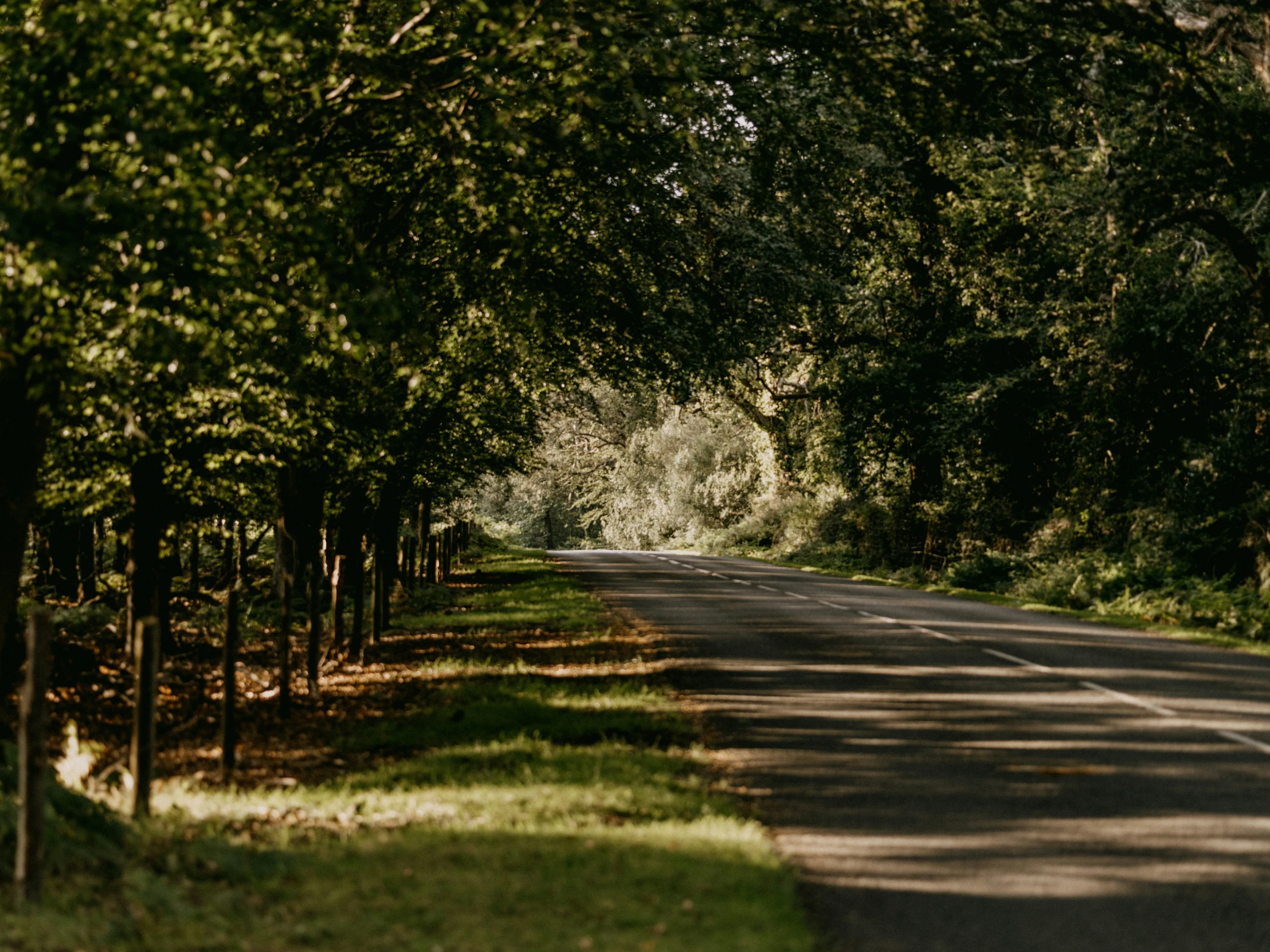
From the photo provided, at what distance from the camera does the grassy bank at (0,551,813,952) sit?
6.09 meters

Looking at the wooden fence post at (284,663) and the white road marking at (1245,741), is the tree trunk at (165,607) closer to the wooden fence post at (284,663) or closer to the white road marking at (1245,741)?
the wooden fence post at (284,663)

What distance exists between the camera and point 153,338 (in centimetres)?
804

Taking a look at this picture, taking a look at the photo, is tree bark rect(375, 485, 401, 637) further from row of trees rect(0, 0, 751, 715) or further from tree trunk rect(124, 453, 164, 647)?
tree trunk rect(124, 453, 164, 647)

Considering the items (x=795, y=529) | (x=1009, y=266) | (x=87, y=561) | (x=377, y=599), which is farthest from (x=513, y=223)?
(x=795, y=529)

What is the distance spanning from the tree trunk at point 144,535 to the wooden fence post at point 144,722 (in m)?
6.17

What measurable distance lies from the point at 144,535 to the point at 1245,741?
11492mm

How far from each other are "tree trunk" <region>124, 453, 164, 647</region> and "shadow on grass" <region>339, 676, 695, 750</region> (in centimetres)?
352

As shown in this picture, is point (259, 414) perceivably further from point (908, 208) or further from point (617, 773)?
point (908, 208)

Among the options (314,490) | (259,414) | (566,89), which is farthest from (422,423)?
(566,89)

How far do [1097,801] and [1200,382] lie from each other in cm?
2144

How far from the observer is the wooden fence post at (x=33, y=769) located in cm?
646

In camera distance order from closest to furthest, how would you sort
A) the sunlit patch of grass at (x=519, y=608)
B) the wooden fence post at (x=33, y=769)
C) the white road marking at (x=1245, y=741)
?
the wooden fence post at (x=33, y=769) → the white road marking at (x=1245, y=741) → the sunlit patch of grass at (x=519, y=608)

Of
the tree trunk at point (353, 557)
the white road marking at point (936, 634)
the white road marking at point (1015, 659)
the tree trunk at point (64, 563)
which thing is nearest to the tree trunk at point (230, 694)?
the tree trunk at point (353, 557)

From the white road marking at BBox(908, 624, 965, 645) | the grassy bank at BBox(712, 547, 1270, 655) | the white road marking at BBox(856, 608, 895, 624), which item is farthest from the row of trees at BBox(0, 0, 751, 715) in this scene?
the grassy bank at BBox(712, 547, 1270, 655)
